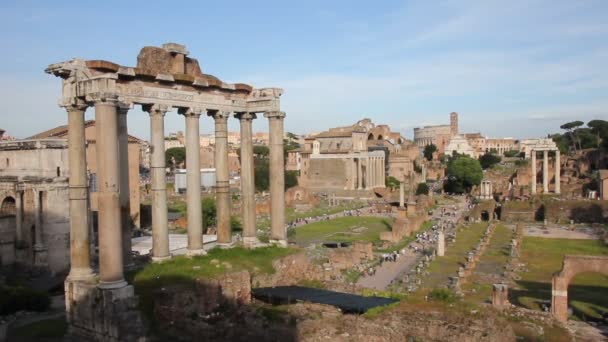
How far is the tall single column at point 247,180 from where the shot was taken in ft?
54.8

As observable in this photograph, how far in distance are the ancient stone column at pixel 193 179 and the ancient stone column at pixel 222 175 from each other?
99 centimetres

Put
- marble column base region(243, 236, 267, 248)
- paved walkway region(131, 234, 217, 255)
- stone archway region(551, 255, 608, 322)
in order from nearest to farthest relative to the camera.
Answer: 1. marble column base region(243, 236, 267, 248)
2. stone archway region(551, 255, 608, 322)
3. paved walkway region(131, 234, 217, 255)

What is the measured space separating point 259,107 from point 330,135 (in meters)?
63.7

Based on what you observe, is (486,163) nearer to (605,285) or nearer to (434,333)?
(605,285)

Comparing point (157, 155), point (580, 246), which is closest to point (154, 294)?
point (157, 155)

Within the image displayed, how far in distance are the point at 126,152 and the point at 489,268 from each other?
2003cm

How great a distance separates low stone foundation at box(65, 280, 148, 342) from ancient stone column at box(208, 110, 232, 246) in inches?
194

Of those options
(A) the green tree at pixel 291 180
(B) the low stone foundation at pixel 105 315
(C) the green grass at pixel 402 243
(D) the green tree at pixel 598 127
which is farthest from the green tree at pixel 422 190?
(B) the low stone foundation at pixel 105 315

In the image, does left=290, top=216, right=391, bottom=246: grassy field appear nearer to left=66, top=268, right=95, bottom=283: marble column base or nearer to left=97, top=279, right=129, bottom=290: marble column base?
left=66, top=268, right=95, bottom=283: marble column base

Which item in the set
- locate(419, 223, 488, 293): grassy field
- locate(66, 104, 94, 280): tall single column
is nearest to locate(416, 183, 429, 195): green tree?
locate(419, 223, 488, 293): grassy field

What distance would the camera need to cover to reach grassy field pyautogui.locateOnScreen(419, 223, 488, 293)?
24766 mm

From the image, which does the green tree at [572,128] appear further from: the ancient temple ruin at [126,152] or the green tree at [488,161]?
the ancient temple ruin at [126,152]

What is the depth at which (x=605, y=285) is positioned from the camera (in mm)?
22891

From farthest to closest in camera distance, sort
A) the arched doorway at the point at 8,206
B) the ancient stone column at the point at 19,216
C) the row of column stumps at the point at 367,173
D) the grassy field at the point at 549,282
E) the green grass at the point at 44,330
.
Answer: the row of column stumps at the point at 367,173, the arched doorway at the point at 8,206, the ancient stone column at the point at 19,216, the grassy field at the point at 549,282, the green grass at the point at 44,330
